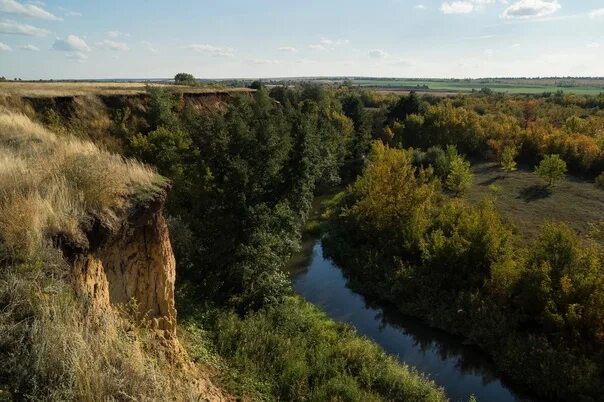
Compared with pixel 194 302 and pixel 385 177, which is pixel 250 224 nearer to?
pixel 194 302

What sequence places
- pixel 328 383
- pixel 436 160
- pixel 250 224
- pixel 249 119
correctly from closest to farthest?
pixel 328 383 → pixel 250 224 → pixel 249 119 → pixel 436 160

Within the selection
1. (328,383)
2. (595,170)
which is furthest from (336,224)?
(595,170)

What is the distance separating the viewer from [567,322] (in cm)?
1920

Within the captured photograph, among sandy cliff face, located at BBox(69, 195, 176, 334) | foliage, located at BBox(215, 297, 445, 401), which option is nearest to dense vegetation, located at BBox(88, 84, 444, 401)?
foliage, located at BBox(215, 297, 445, 401)

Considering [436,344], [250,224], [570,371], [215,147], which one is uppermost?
[215,147]

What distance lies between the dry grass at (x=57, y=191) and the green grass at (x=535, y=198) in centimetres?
2916

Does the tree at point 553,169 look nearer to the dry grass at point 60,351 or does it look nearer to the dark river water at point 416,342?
the dark river water at point 416,342

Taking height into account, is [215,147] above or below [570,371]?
above

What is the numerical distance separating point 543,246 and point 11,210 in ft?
74.0

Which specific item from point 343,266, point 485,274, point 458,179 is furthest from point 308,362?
point 458,179

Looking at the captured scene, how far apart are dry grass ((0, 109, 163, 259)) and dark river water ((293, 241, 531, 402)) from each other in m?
15.7

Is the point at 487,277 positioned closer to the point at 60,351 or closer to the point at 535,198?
the point at 535,198

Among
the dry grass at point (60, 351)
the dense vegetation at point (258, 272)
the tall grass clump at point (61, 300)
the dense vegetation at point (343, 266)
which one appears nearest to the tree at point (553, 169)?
the dense vegetation at point (343, 266)

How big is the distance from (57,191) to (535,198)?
140 feet
